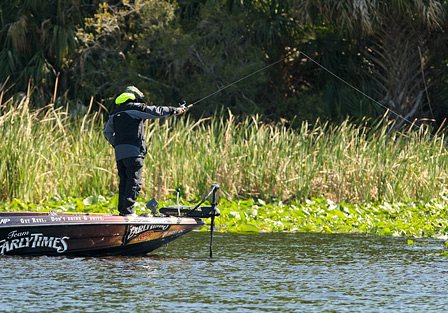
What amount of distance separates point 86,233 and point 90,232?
4 cm

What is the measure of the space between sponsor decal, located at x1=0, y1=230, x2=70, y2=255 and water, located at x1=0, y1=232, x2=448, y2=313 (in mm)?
149

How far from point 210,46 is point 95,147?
906 centimetres

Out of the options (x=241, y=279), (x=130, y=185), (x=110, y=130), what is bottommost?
(x=241, y=279)

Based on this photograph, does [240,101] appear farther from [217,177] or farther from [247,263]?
[247,263]

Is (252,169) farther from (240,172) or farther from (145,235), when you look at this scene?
(145,235)

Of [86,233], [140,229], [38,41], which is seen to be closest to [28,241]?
[86,233]

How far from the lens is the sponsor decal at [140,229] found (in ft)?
30.7

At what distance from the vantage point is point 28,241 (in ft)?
29.3

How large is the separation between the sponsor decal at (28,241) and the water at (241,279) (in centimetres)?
15

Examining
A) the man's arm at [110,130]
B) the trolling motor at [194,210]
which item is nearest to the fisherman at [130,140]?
the man's arm at [110,130]

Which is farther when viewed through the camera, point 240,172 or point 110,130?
point 240,172

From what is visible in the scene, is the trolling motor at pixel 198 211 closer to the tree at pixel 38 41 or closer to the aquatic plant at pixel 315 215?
the aquatic plant at pixel 315 215

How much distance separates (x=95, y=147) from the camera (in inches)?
577

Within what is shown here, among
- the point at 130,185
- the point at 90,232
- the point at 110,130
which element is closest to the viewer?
the point at 90,232
